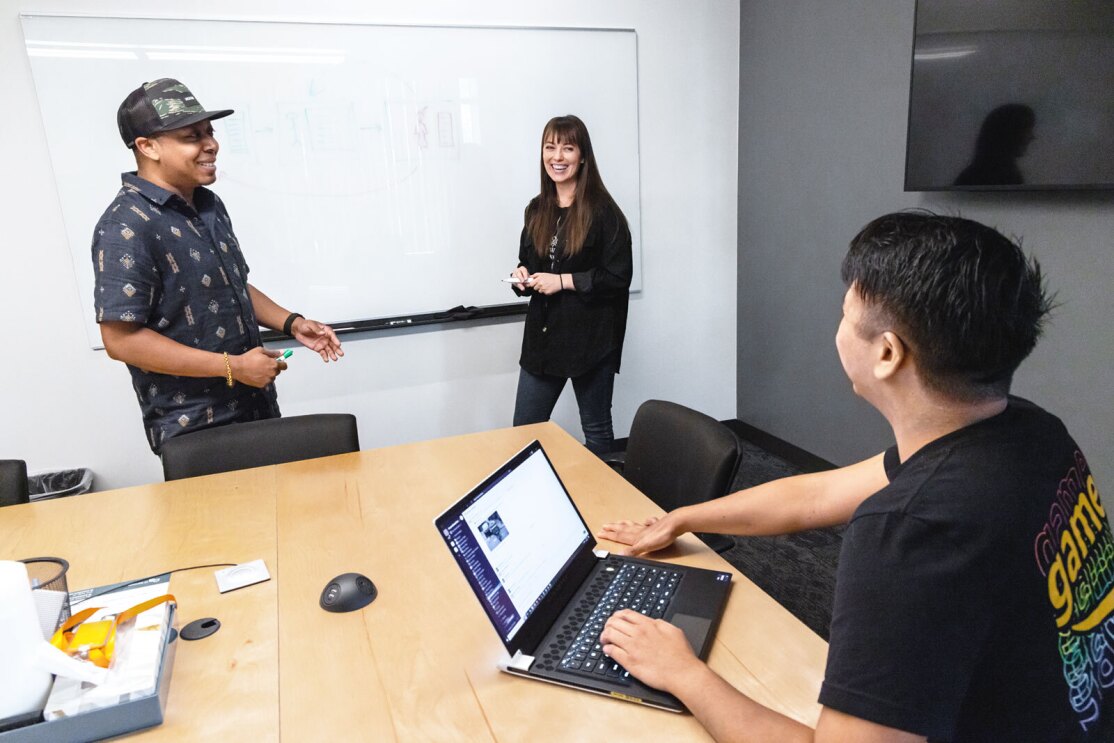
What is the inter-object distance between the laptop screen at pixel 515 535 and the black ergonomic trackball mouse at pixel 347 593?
13.6 inches

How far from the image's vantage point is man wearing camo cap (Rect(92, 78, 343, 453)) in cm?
186

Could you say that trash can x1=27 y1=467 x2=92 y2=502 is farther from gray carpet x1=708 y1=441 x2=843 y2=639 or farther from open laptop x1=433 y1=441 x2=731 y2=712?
gray carpet x1=708 y1=441 x2=843 y2=639

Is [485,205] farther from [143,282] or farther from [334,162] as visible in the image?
[143,282]

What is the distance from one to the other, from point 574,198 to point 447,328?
950 mm

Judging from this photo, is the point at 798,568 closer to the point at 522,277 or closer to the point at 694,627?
the point at 522,277

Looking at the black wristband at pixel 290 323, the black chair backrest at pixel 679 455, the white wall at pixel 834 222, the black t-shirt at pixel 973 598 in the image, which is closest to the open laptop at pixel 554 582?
the black t-shirt at pixel 973 598

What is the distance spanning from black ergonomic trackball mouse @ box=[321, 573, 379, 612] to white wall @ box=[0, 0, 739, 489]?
206cm

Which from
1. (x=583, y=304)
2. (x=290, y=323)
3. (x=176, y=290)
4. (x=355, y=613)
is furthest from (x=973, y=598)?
(x=583, y=304)

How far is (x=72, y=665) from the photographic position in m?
0.95

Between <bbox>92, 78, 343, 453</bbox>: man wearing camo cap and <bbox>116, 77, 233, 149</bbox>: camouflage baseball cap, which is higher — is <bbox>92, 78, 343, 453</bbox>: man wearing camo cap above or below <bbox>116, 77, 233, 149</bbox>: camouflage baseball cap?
below

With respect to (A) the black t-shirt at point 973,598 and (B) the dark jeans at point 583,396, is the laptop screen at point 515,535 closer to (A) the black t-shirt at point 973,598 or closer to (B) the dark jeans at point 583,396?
(A) the black t-shirt at point 973,598

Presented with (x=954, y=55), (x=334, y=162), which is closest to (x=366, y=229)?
(x=334, y=162)

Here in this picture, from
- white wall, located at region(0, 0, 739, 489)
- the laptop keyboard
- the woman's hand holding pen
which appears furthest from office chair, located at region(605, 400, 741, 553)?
white wall, located at region(0, 0, 739, 489)

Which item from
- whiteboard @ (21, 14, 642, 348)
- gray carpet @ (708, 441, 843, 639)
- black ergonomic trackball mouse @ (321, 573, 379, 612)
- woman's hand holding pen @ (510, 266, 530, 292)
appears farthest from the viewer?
woman's hand holding pen @ (510, 266, 530, 292)
